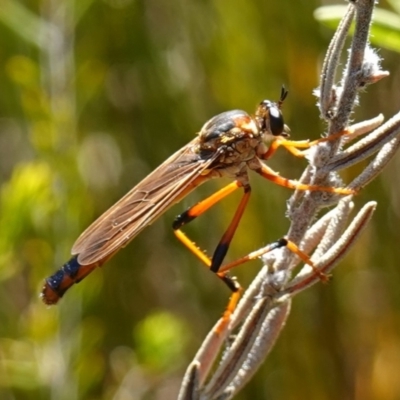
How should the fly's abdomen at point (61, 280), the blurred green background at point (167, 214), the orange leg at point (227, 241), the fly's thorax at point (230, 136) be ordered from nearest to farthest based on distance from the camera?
the orange leg at point (227, 241) → the fly's abdomen at point (61, 280) → the fly's thorax at point (230, 136) → the blurred green background at point (167, 214)

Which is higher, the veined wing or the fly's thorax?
the fly's thorax

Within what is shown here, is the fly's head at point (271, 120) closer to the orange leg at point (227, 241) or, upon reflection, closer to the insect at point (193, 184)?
the insect at point (193, 184)

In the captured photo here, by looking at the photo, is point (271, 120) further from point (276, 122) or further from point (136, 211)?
point (136, 211)

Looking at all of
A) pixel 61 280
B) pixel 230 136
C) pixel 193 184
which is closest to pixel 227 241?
pixel 193 184

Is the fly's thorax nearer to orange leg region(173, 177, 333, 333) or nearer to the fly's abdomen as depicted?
orange leg region(173, 177, 333, 333)

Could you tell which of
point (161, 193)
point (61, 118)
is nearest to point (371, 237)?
point (161, 193)

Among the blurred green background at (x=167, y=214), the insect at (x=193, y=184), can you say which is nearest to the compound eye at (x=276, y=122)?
the insect at (x=193, y=184)

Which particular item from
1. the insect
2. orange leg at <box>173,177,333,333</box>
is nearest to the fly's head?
the insect
